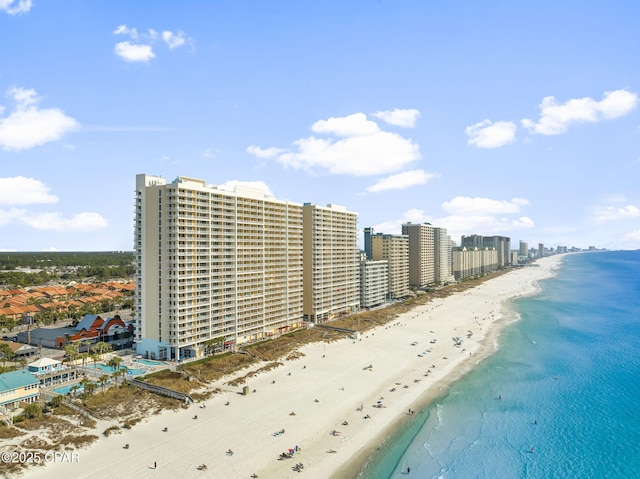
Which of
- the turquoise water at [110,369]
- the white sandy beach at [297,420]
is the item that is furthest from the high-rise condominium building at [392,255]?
the turquoise water at [110,369]

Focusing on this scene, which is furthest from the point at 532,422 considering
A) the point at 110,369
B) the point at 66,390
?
the point at 110,369

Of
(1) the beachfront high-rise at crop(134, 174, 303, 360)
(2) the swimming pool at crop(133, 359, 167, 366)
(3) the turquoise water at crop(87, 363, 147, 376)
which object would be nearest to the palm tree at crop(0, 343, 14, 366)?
(3) the turquoise water at crop(87, 363, 147, 376)

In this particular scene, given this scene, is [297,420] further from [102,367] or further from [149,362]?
[102,367]

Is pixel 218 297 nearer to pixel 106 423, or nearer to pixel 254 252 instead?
pixel 254 252

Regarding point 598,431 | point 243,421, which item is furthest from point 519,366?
point 243,421

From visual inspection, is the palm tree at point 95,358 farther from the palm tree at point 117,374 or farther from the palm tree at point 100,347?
the palm tree at point 117,374
